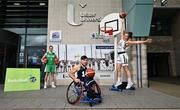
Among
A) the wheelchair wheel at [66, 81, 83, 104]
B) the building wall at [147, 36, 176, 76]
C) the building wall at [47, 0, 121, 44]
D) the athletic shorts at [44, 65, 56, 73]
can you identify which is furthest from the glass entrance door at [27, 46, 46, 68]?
the building wall at [147, 36, 176, 76]

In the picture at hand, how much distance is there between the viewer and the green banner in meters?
8.19

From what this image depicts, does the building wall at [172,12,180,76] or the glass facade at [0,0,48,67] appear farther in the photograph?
the building wall at [172,12,180,76]

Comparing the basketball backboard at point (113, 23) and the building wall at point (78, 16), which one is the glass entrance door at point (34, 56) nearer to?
→ the building wall at point (78, 16)

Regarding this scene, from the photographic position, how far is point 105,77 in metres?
9.99

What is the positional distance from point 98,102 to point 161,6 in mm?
21722

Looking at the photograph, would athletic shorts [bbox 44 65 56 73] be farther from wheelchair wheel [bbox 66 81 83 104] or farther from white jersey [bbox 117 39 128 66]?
wheelchair wheel [bbox 66 81 83 104]

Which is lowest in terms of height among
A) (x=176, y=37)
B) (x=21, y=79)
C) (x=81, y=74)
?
(x=21, y=79)

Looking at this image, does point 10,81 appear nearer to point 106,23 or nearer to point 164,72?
point 106,23

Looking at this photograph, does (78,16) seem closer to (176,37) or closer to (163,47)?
(163,47)

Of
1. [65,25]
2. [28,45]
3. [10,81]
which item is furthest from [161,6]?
[10,81]

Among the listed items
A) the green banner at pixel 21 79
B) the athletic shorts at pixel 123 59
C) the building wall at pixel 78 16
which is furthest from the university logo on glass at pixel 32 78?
the athletic shorts at pixel 123 59

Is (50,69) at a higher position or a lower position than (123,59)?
lower

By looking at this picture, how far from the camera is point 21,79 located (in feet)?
27.5

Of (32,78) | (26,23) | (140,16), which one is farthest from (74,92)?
(26,23)
